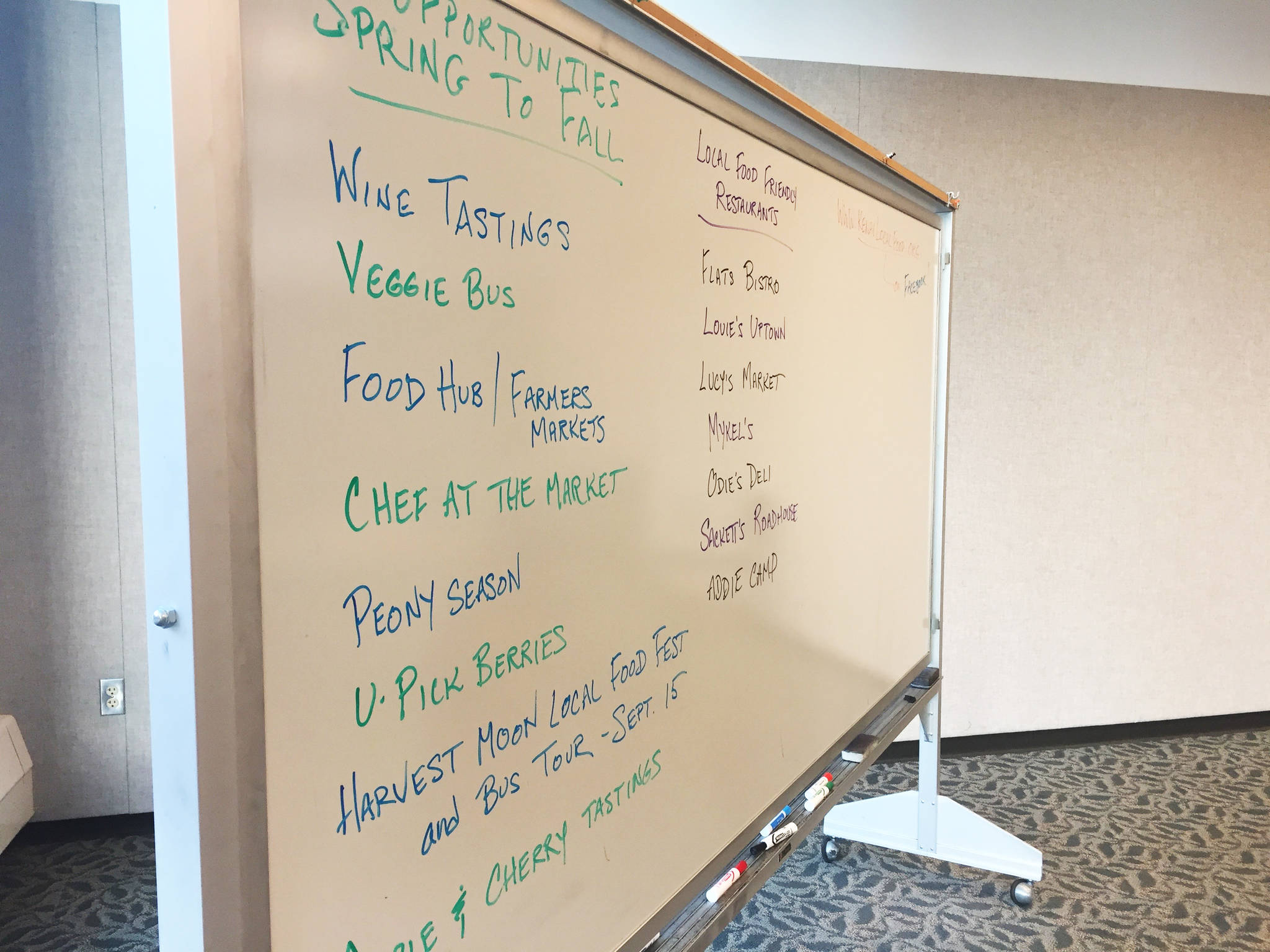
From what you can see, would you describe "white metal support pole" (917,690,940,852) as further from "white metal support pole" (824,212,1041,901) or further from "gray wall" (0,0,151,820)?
"gray wall" (0,0,151,820)

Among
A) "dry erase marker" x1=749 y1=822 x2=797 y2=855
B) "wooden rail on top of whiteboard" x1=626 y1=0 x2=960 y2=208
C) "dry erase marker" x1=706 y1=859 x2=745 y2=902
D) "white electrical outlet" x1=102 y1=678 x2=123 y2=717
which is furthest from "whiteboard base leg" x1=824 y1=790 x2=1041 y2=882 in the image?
"white electrical outlet" x1=102 y1=678 x2=123 y2=717

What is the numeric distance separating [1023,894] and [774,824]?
114 centimetres

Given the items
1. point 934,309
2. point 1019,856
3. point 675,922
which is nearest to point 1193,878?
point 1019,856

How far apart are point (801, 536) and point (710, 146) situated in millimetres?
623

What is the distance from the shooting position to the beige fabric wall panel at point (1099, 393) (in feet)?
9.29

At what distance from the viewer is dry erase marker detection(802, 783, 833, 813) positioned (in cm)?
140

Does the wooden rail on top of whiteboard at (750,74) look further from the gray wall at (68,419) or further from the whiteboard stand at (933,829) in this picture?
the gray wall at (68,419)

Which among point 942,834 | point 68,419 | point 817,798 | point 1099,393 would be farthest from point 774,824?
point 1099,393

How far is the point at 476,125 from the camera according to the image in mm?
713

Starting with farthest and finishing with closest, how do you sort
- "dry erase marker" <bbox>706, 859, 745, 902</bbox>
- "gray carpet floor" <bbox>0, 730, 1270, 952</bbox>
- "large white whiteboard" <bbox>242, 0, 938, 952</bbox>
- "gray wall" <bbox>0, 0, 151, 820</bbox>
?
"gray wall" <bbox>0, 0, 151, 820</bbox> → "gray carpet floor" <bbox>0, 730, 1270, 952</bbox> → "dry erase marker" <bbox>706, 859, 745, 902</bbox> → "large white whiteboard" <bbox>242, 0, 938, 952</bbox>

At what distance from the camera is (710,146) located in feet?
3.47

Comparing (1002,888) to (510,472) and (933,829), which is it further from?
(510,472)

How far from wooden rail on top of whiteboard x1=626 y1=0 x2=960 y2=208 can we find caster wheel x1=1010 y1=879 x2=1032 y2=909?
1719 millimetres

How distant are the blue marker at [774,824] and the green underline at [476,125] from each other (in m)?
0.97
